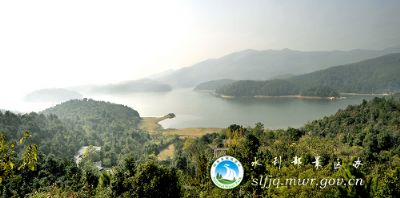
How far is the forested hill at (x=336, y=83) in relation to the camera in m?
53.5

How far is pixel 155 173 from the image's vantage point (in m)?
6.09

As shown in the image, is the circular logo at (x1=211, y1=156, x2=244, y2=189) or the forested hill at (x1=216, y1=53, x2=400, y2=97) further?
the forested hill at (x1=216, y1=53, x2=400, y2=97)

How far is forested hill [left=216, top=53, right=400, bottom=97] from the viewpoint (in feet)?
176

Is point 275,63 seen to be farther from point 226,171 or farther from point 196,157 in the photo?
point 226,171

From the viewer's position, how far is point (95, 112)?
3278 cm

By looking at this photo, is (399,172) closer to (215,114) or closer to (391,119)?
(391,119)

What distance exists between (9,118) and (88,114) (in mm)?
11996

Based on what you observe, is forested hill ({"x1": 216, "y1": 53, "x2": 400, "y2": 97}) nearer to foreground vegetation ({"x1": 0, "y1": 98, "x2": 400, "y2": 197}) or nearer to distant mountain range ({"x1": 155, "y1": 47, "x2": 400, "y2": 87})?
foreground vegetation ({"x1": 0, "y1": 98, "x2": 400, "y2": 197})

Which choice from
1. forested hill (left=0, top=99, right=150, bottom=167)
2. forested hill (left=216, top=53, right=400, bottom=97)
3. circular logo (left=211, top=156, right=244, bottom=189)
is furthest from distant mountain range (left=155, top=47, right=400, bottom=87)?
circular logo (left=211, top=156, right=244, bottom=189)

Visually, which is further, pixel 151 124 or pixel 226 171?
pixel 151 124

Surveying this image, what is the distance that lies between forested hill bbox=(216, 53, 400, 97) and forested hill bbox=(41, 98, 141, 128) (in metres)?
23.6

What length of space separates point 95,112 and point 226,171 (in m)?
29.5

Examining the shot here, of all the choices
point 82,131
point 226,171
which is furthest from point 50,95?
point 226,171

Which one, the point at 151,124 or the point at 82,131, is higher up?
A: the point at 82,131
